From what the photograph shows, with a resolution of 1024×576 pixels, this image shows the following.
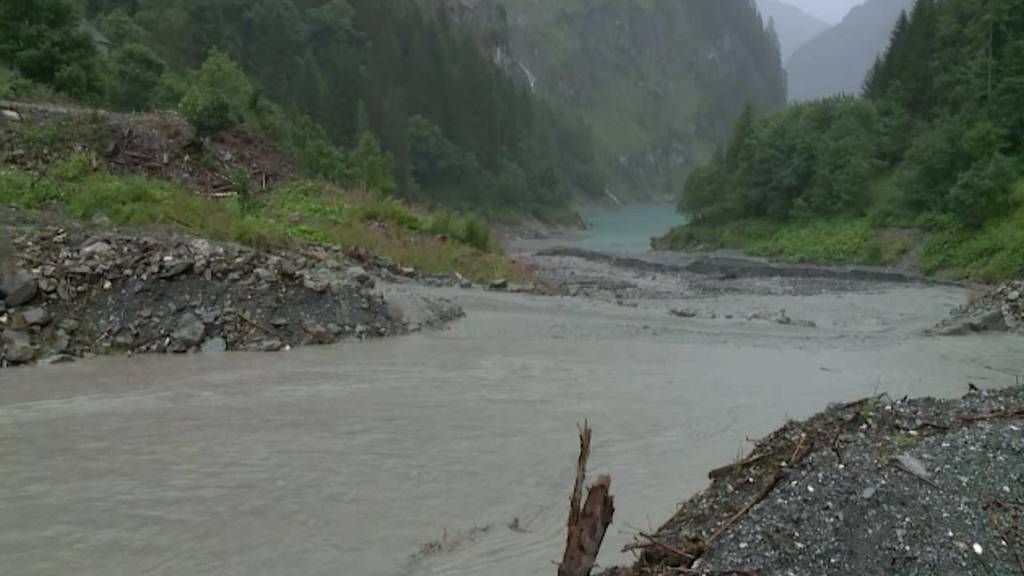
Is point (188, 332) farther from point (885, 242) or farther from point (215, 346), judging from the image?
point (885, 242)

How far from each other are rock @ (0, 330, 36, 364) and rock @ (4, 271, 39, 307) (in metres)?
0.66

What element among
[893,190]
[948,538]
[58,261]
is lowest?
[948,538]

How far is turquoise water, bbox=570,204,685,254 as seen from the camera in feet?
240

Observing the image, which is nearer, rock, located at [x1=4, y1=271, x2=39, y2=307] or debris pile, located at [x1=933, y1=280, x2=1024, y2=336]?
rock, located at [x1=4, y1=271, x2=39, y2=307]

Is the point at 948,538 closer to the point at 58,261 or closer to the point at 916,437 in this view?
the point at 916,437

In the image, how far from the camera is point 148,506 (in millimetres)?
6672

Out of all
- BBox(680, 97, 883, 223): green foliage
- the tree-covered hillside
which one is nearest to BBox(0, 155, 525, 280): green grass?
the tree-covered hillside

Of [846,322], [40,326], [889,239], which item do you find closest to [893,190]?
[889,239]

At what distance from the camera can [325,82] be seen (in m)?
78.7

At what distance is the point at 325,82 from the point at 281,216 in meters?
61.4

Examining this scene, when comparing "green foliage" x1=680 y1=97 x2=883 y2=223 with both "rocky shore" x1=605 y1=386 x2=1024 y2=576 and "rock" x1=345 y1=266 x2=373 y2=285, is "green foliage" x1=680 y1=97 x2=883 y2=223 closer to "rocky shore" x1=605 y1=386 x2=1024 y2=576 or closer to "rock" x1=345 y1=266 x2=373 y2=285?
"rock" x1=345 y1=266 x2=373 y2=285

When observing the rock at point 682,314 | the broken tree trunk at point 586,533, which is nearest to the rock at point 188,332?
the broken tree trunk at point 586,533

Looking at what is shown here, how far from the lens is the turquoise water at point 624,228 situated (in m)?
73.0

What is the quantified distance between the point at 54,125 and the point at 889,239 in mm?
39554
